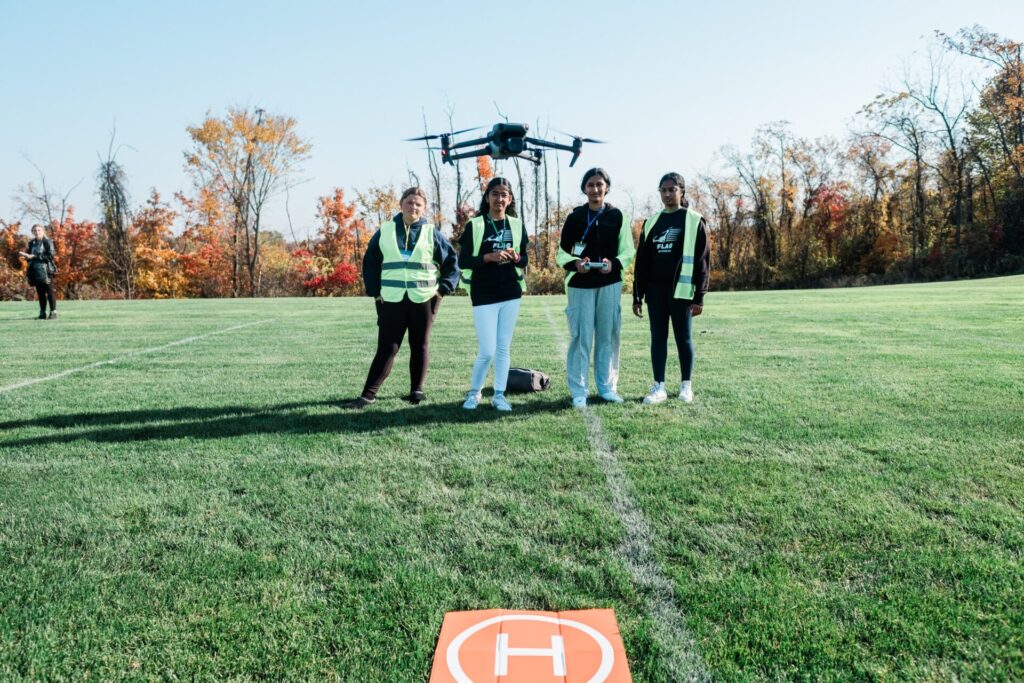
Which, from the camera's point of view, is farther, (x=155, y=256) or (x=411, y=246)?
(x=155, y=256)

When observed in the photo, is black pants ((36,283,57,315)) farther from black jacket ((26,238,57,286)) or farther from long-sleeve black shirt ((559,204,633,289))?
long-sleeve black shirt ((559,204,633,289))

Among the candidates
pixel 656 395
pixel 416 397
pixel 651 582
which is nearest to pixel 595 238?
pixel 656 395

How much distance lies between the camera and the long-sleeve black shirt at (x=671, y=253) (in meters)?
6.12

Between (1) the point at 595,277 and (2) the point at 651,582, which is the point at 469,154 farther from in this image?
(2) the point at 651,582

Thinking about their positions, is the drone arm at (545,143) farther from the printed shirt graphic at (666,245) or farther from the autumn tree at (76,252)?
the autumn tree at (76,252)

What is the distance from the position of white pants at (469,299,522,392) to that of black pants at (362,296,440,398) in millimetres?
505

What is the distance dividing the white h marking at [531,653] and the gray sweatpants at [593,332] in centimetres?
382

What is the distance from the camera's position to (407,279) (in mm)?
6172

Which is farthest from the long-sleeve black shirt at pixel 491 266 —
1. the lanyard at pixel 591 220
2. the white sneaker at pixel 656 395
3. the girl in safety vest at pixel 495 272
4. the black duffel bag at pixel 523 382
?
the white sneaker at pixel 656 395

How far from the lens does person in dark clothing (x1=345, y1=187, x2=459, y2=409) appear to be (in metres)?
6.14

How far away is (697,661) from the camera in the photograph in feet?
7.49

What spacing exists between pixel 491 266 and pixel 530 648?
3.90 metres

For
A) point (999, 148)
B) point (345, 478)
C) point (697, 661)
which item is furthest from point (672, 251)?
point (999, 148)

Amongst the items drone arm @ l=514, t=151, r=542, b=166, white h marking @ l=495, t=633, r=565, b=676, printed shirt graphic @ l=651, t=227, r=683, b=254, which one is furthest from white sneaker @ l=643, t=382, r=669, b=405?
drone arm @ l=514, t=151, r=542, b=166
